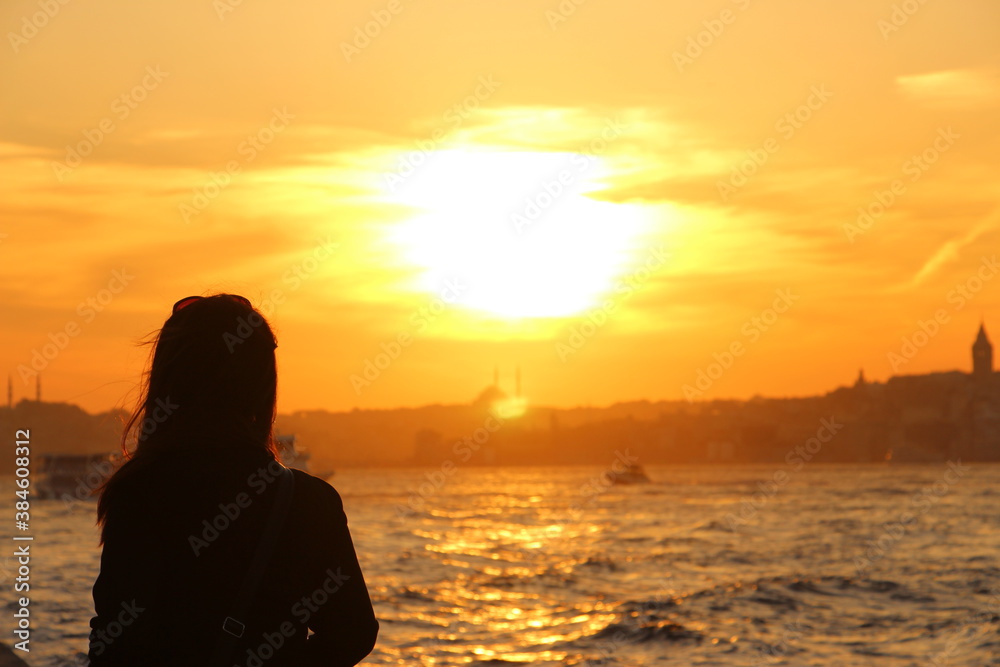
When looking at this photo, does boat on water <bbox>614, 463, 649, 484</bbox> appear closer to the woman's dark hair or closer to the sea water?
the sea water

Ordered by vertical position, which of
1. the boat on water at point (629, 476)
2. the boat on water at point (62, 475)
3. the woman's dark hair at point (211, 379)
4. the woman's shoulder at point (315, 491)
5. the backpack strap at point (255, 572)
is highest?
the woman's dark hair at point (211, 379)

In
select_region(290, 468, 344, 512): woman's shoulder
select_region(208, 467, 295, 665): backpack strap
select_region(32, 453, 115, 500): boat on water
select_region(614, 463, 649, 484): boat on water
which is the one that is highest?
select_region(290, 468, 344, 512): woman's shoulder

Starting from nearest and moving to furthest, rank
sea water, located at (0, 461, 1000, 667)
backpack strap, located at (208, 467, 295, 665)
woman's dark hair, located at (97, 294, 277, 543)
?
backpack strap, located at (208, 467, 295, 665)
woman's dark hair, located at (97, 294, 277, 543)
sea water, located at (0, 461, 1000, 667)

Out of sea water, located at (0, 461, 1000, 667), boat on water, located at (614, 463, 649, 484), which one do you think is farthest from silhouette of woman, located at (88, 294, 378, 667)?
boat on water, located at (614, 463, 649, 484)

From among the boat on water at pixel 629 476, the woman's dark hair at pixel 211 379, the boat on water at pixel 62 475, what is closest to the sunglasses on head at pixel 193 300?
the woman's dark hair at pixel 211 379

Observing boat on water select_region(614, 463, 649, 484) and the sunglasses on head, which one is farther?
boat on water select_region(614, 463, 649, 484)

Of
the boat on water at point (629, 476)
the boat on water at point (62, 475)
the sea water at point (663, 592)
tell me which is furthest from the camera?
the boat on water at point (629, 476)

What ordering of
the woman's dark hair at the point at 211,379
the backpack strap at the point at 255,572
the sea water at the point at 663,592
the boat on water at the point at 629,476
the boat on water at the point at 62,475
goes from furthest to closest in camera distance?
the boat on water at the point at 629,476 < the boat on water at the point at 62,475 < the sea water at the point at 663,592 < the woman's dark hair at the point at 211,379 < the backpack strap at the point at 255,572

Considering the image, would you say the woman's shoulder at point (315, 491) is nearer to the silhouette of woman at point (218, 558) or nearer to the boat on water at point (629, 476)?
the silhouette of woman at point (218, 558)

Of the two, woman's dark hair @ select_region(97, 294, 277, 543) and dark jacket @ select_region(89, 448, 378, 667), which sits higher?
woman's dark hair @ select_region(97, 294, 277, 543)

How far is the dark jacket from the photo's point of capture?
99.3 inches

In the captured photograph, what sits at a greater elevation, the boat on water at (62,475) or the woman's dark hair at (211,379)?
the woman's dark hair at (211,379)

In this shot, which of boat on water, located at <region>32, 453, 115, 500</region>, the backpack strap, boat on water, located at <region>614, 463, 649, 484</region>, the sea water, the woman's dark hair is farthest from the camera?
boat on water, located at <region>614, 463, 649, 484</region>

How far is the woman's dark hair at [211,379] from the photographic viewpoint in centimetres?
263
